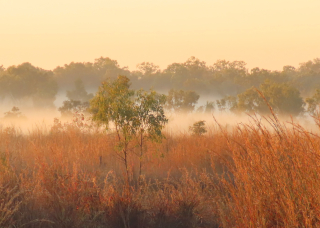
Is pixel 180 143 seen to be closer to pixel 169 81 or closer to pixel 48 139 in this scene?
pixel 48 139

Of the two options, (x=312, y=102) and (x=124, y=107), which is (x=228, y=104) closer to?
(x=312, y=102)

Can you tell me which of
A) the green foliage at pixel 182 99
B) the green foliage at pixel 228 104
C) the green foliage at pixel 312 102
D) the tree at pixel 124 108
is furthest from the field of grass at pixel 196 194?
the green foliage at pixel 228 104

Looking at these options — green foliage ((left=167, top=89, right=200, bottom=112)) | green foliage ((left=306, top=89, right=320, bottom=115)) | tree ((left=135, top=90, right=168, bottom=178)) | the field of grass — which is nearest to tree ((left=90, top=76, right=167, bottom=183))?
tree ((left=135, top=90, right=168, bottom=178))

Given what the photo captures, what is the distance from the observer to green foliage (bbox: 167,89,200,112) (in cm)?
2573

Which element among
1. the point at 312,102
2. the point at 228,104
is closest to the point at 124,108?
the point at 312,102

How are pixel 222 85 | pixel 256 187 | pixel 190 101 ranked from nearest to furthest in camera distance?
1. pixel 256 187
2. pixel 190 101
3. pixel 222 85

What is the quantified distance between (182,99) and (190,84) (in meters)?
10.6

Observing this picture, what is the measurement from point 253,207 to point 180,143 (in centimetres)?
701

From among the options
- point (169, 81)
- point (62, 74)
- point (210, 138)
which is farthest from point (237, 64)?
point (210, 138)

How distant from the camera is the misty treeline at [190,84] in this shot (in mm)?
20625

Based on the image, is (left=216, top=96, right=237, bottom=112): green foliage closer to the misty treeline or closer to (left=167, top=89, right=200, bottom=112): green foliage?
the misty treeline

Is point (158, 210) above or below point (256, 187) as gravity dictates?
below

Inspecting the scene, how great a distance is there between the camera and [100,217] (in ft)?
16.8

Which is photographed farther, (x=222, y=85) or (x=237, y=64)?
(x=237, y=64)
